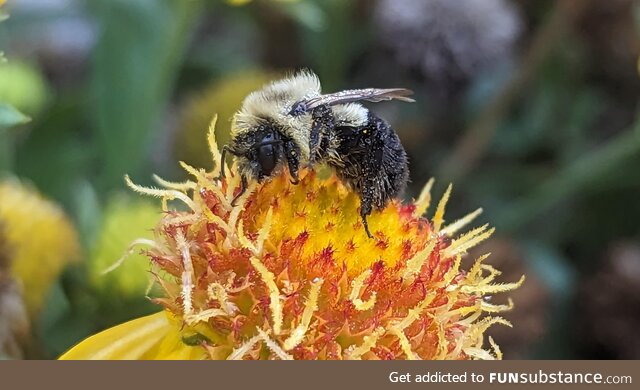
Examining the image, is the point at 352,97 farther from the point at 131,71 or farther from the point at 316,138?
the point at 131,71

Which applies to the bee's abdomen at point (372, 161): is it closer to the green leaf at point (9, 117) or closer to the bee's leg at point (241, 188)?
the bee's leg at point (241, 188)

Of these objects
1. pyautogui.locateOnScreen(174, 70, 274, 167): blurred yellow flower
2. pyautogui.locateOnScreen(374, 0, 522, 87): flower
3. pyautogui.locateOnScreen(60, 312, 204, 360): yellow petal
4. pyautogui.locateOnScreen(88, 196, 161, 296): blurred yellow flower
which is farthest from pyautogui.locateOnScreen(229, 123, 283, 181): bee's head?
pyautogui.locateOnScreen(374, 0, 522, 87): flower

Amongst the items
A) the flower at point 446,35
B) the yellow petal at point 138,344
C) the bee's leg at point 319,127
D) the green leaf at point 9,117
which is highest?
the flower at point 446,35

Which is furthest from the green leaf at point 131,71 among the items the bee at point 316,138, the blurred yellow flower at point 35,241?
the bee at point 316,138

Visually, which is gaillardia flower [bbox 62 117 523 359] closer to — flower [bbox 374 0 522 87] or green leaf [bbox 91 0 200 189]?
green leaf [bbox 91 0 200 189]

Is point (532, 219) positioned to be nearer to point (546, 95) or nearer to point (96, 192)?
point (546, 95)
